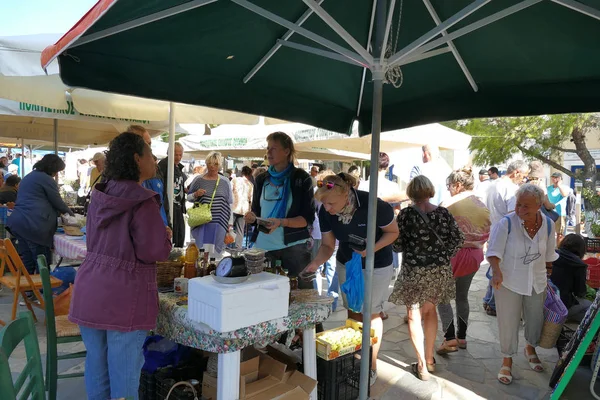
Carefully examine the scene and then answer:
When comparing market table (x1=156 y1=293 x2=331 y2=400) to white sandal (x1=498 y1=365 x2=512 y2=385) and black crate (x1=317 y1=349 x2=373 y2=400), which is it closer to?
black crate (x1=317 y1=349 x2=373 y2=400)

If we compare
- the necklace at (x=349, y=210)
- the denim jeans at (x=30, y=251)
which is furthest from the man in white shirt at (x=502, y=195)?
the denim jeans at (x=30, y=251)

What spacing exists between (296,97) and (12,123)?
750cm

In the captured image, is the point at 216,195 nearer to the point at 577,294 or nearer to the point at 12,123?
the point at 577,294

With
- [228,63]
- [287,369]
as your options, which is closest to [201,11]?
[228,63]

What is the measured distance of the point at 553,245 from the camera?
3.70 meters

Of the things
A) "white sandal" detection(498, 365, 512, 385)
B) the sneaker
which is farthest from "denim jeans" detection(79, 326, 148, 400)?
"white sandal" detection(498, 365, 512, 385)

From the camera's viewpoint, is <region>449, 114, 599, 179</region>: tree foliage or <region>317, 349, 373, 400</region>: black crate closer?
<region>317, 349, 373, 400</region>: black crate

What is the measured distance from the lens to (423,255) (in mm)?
3604

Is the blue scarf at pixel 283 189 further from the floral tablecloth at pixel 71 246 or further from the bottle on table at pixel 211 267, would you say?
the floral tablecloth at pixel 71 246

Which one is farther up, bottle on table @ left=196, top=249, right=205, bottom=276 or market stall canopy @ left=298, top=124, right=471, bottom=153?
market stall canopy @ left=298, top=124, right=471, bottom=153

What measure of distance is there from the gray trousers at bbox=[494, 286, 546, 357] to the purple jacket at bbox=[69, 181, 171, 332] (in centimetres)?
296

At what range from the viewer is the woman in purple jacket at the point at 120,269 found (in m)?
2.22

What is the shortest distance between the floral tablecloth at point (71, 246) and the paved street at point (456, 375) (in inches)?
32.7

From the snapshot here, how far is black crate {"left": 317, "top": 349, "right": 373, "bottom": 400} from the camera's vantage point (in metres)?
3.06
